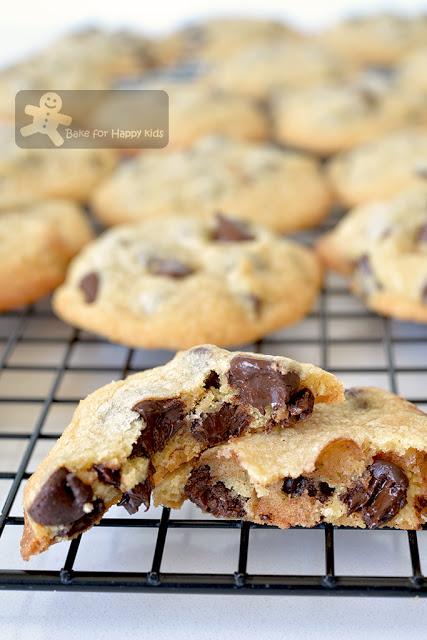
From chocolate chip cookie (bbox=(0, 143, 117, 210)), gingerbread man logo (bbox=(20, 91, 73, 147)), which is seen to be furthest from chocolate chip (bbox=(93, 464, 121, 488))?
gingerbread man logo (bbox=(20, 91, 73, 147))

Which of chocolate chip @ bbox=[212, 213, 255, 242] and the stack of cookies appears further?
chocolate chip @ bbox=[212, 213, 255, 242]

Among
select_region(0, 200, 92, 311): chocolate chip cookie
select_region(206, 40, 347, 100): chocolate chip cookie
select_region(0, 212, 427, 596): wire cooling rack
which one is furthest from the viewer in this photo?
select_region(206, 40, 347, 100): chocolate chip cookie

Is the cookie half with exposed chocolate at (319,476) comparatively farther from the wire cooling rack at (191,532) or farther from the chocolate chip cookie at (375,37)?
the chocolate chip cookie at (375,37)

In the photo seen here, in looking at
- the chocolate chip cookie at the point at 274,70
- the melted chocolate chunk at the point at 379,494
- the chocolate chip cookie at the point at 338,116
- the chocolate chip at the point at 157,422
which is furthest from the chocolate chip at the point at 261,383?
the chocolate chip cookie at the point at 274,70

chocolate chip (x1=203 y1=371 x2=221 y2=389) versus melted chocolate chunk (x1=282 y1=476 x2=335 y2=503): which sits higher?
chocolate chip (x1=203 y1=371 x2=221 y2=389)

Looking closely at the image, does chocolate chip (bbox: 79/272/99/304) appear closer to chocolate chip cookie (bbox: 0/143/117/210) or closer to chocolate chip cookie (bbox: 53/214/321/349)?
chocolate chip cookie (bbox: 53/214/321/349)

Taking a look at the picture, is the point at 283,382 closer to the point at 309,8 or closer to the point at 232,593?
the point at 232,593

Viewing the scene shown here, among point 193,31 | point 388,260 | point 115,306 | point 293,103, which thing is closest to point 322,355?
point 388,260
